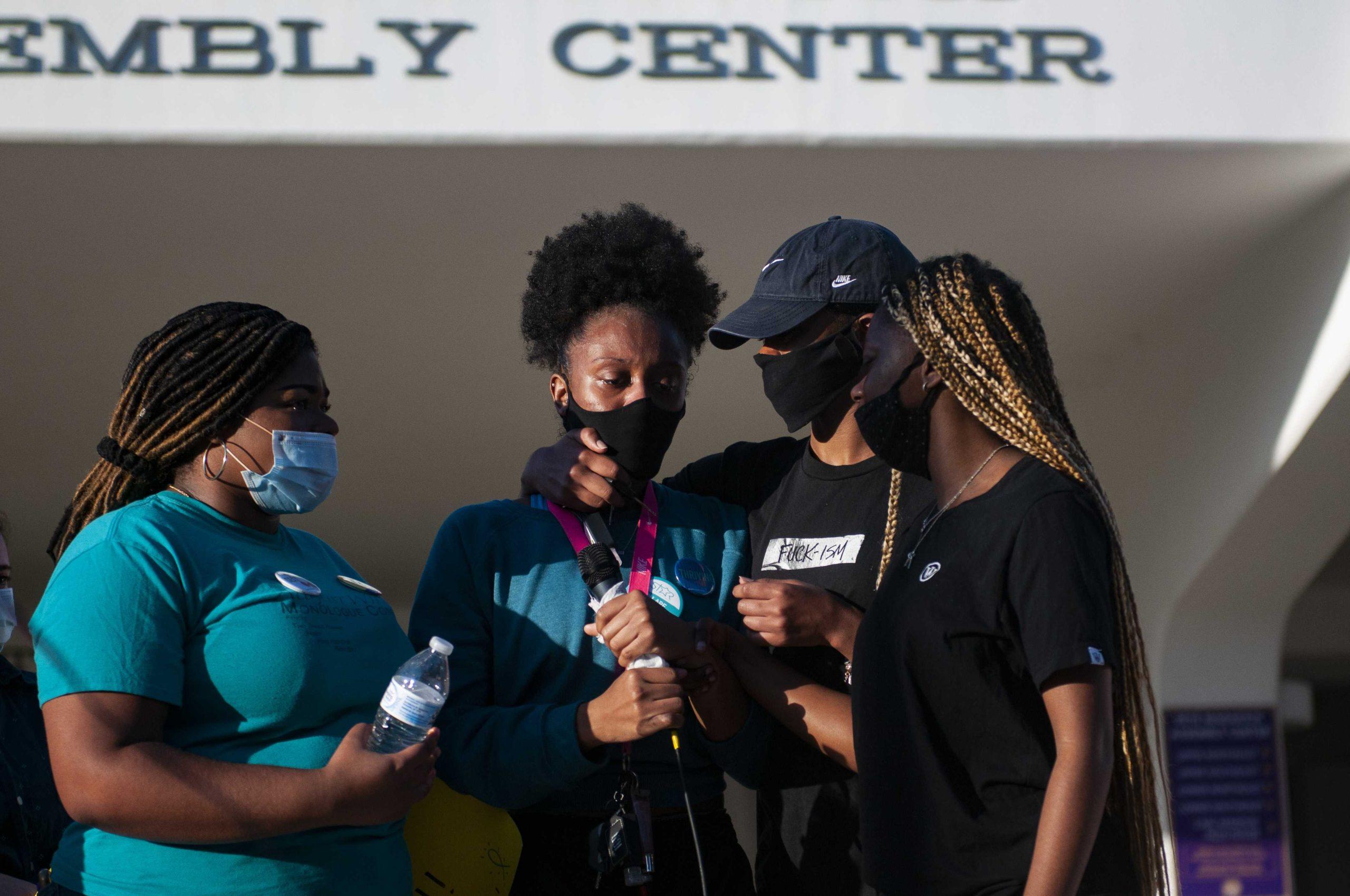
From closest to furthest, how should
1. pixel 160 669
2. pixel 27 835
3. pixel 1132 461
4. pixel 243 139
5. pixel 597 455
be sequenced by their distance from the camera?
pixel 160 669, pixel 597 455, pixel 27 835, pixel 243 139, pixel 1132 461

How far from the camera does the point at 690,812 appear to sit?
2107 mm

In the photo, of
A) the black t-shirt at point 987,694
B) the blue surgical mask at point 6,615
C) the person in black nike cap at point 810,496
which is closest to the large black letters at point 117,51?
the blue surgical mask at point 6,615

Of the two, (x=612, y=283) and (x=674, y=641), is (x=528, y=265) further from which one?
(x=674, y=641)

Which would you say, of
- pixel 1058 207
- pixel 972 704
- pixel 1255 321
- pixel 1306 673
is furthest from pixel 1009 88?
pixel 1306 673

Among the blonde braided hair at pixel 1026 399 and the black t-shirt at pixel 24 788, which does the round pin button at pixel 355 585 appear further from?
the blonde braided hair at pixel 1026 399

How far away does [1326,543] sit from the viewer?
6.12m

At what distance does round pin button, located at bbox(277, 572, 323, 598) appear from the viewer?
196 cm

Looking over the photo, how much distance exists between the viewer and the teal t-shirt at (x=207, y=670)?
5.73 ft

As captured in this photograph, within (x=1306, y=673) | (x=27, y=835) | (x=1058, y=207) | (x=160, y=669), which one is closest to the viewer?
(x=160, y=669)

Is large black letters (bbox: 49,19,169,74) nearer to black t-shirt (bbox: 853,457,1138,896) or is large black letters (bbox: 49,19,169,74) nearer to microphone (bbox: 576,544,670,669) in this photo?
microphone (bbox: 576,544,670,669)

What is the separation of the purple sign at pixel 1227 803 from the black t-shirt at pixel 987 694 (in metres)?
5.14

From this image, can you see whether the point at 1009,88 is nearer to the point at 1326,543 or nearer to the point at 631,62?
the point at 631,62

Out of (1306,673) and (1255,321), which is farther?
(1306,673)

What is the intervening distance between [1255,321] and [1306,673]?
519 cm
